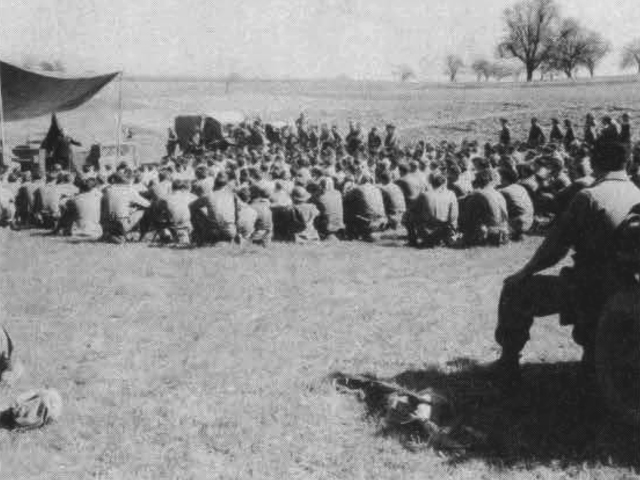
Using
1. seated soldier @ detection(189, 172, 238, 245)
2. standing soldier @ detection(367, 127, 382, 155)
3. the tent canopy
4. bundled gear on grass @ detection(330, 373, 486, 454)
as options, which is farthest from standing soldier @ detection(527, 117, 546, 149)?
bundled gear on grass @ detection(330, 373, 486, 454)

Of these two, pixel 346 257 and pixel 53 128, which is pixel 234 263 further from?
pixel 53 128

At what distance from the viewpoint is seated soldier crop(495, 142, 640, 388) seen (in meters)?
5.52

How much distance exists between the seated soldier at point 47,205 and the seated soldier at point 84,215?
3.06 feet

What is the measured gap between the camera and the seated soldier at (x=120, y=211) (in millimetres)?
13406

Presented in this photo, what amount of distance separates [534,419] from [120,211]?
940cm

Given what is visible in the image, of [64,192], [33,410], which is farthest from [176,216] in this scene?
[33,410]

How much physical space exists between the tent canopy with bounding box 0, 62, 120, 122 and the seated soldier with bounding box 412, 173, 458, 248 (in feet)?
27.0

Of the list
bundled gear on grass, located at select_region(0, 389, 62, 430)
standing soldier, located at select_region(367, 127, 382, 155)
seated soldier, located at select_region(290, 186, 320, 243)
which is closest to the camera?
bundled gear on grass, located at select_region(0, 389, 62, 430)

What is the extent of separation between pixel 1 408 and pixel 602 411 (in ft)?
16.2

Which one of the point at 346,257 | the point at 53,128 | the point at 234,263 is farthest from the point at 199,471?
the point at 53,128

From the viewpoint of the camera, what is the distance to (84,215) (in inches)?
557

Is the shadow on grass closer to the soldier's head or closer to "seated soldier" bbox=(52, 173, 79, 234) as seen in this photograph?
the soldier's head

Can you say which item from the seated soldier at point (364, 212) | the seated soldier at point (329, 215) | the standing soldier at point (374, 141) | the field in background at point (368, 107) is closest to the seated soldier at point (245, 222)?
the seated soldier at point (329, 215)

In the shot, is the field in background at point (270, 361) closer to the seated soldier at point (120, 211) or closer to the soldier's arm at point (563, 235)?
the seated soldier at point (120, 211)
